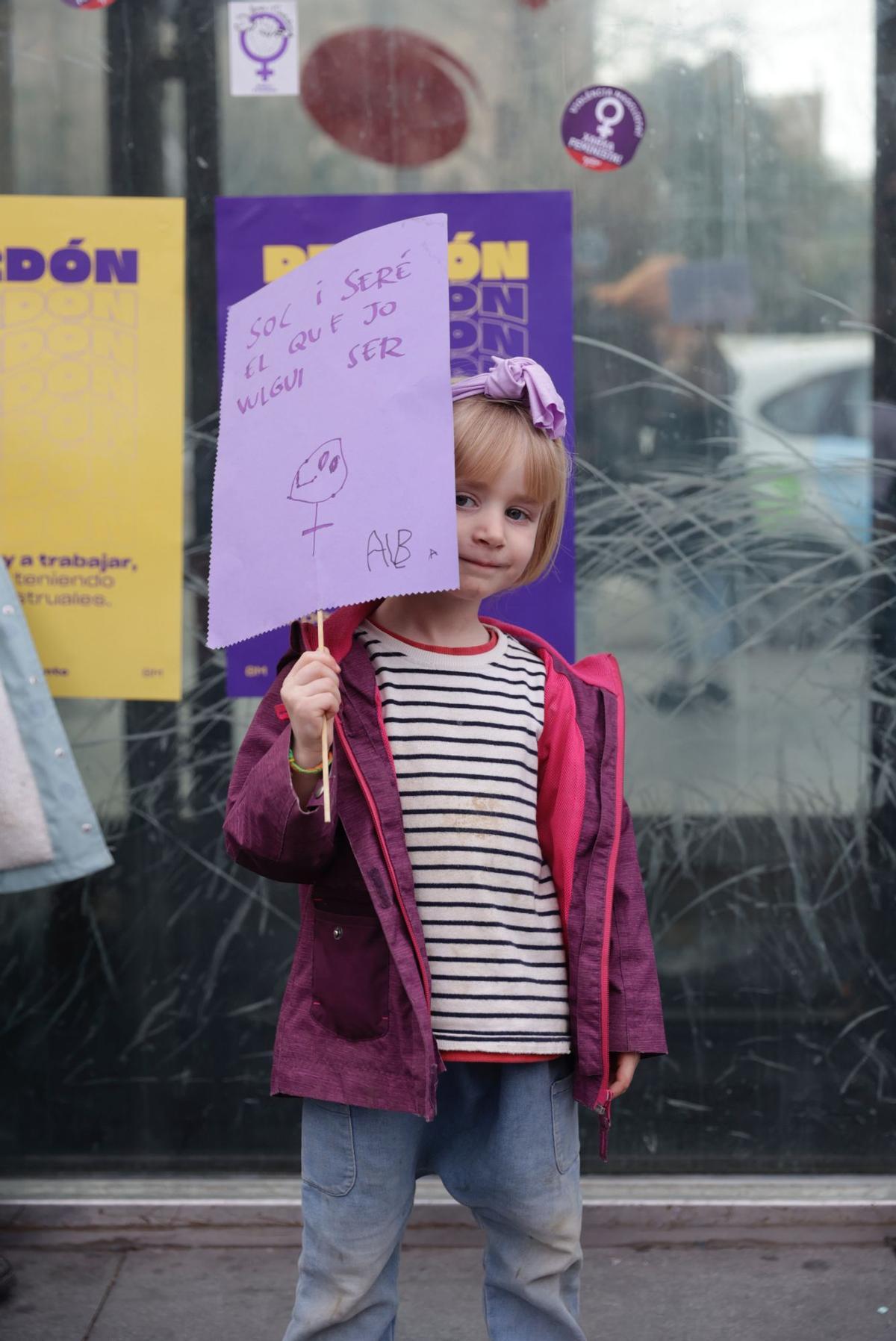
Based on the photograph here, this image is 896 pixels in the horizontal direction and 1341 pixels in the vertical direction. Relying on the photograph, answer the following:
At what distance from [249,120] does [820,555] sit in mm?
1502

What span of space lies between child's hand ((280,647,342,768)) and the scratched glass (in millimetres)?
1310

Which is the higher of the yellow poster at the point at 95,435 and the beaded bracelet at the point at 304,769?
the yellow poster at the point at 95,435

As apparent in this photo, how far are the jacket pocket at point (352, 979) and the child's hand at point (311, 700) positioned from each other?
0.27m

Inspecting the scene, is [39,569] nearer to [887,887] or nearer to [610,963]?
[610,963]

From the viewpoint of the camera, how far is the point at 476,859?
7.27 feet

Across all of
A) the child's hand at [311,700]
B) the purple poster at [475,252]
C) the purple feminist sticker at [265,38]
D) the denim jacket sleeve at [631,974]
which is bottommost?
the denim jacket sleeve at [631,974]

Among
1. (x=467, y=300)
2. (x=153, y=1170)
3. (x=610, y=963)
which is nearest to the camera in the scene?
(x=610, y=963)

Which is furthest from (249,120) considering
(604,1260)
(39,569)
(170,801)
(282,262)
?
(604,1260)

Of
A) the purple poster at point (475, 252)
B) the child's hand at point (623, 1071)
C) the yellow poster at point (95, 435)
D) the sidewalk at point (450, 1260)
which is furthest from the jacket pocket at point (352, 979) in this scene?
the purple poster at point (475, 252)

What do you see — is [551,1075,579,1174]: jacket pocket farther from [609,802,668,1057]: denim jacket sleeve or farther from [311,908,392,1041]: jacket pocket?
[311,908,392,1041]: jacket pocket

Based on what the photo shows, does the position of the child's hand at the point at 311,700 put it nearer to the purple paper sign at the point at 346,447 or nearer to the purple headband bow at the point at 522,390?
the purple paper sign at the point at 346,447

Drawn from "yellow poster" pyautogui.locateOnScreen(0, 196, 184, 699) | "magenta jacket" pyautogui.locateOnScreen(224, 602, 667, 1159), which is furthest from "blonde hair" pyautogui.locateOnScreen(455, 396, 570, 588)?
"yellow poster" pyautogui.locateOnScreen(0, 196, 184, 699)

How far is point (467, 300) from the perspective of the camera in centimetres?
324

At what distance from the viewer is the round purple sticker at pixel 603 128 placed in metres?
3.23
